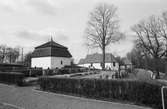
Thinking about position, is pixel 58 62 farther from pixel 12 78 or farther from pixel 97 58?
pixel 97 58

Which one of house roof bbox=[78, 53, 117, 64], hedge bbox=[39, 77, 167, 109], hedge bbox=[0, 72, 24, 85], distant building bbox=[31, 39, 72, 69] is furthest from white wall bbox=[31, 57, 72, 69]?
house roof bbox=[78, 53, 117, 64]

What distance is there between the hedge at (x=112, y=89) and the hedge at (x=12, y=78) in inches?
193

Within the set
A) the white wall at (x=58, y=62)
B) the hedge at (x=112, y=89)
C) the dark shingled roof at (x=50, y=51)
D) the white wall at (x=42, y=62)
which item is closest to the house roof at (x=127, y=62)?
the white wall at (x=58, y=62)

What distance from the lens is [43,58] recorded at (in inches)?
1634

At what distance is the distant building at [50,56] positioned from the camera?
4050cm

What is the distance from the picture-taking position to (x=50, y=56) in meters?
40.1

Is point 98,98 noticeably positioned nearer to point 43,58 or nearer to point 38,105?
point 38,105

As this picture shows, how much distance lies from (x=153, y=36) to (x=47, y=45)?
29278 millimetres

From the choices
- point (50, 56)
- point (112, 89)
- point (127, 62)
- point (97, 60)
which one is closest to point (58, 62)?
point (50, 56)

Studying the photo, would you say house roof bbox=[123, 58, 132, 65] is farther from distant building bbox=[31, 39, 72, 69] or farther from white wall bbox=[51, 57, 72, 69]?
distant building bbox=[31, 39, 72, 69]

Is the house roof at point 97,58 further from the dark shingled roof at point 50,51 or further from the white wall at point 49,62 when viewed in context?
the dark shingled roof at point 50,51

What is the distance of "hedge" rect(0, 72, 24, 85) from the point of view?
16325 mm

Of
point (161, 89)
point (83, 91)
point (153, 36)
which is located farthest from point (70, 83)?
point (153, 36)

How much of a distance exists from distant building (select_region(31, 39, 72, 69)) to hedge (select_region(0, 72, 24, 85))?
2226cm
